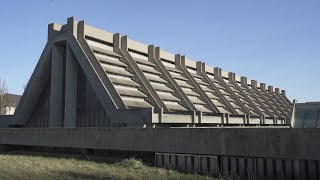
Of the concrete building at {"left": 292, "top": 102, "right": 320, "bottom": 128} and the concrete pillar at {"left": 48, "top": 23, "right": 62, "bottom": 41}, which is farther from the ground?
the concrete pillar at {"left": 48, "top": 23, "right": 62, "bottom": 41}

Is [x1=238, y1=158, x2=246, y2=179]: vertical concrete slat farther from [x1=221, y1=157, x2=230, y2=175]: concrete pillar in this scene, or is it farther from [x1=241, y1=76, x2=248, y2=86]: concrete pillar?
[x1=241, y1=76, x2=248, y2=86]: concrete pillar

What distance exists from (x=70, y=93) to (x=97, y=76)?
4.47 m

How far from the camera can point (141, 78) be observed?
35.1 metres

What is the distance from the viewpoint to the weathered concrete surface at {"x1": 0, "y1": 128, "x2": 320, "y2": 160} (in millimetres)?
14398

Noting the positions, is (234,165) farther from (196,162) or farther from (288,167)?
(288,167)

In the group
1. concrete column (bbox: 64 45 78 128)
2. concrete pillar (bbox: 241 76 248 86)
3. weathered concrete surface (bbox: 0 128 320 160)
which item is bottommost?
weathered concrete surface (bbox: 0 128 320 160)

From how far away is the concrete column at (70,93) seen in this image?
3369 cm

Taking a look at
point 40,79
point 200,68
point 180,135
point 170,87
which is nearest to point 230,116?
point 170,87

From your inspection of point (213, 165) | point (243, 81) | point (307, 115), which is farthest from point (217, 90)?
point (213, 165)

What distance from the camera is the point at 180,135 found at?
704 inches

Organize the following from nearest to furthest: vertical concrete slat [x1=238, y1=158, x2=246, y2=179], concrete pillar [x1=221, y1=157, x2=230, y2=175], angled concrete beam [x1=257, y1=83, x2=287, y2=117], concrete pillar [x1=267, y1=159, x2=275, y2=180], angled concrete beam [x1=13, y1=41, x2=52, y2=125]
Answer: concrete pillar [x1=267, y1=159, x2=275, y2=180] → vertical concrete slat [x1=238, y1=158, x2=246, y2=179] → concrete pillar [x1=221, y1=157, x2=230, y2=175] → angled concrete beam [x1=13, y1=41, x2=52, y2=125] → angled concrete beam [x1=257, y1=83, x2=287, y2=117]

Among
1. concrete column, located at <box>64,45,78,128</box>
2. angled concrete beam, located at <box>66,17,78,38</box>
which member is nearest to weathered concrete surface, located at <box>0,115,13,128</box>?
concrete column, located at <box>64,45,78,128</box>

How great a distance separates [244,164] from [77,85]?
894 inches

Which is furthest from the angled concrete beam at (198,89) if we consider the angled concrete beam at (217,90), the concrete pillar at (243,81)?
the concrete pillar at (243,81)
